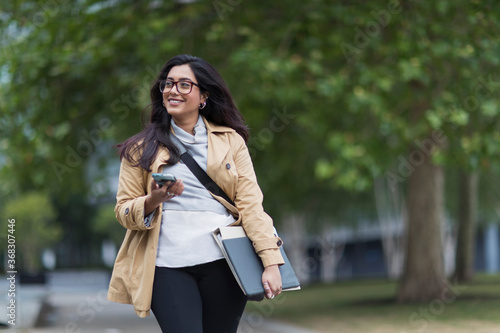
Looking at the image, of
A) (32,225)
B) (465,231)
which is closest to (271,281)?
(465,231)

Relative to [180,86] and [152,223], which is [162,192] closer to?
[152,223]

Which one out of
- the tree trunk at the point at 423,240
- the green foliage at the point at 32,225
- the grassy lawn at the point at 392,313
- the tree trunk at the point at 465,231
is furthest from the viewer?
the green foliage at the point at 32,225

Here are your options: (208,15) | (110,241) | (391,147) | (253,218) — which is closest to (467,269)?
(391,147)

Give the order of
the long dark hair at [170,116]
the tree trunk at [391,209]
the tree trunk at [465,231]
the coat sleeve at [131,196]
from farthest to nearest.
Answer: the tree trunk at [391,209], the tree trunk at [465,231], the long dark hair at [170,116], the coat sleeve at [131,196]

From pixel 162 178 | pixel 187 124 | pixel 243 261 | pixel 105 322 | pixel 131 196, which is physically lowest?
pixel 105 322

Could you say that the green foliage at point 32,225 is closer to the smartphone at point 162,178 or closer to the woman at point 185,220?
the woman at point 185,220

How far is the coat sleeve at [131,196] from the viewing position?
304 centimetres

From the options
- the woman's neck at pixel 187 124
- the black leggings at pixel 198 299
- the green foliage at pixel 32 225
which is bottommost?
the green foliage at pixel 32 225

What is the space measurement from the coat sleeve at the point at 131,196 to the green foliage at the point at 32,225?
1837 inches

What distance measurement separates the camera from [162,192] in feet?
9.47

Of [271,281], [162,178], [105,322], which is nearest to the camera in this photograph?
[162,178]

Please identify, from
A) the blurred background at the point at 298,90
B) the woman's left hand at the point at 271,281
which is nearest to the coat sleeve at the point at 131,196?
the woman's left hand at the point at 271,281

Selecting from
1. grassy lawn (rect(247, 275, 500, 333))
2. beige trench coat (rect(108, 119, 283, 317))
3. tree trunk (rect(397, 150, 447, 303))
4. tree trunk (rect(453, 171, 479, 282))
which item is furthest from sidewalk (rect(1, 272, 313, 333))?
tree trunk (rect(453, 171, 479, 282))

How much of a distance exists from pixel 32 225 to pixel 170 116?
4810cm
